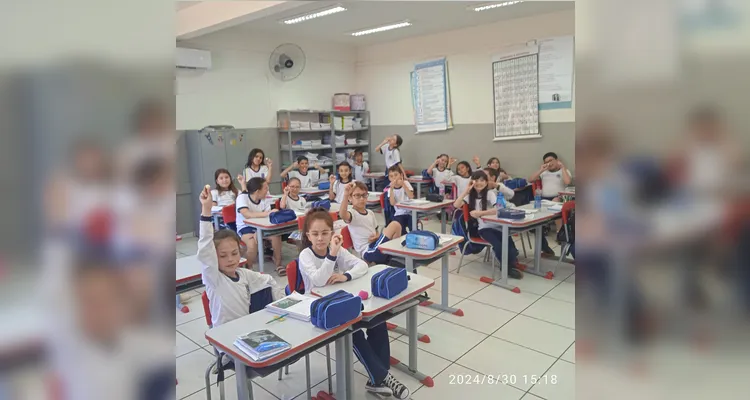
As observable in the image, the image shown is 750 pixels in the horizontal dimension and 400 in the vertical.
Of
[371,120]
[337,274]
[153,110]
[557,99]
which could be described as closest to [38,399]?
[153,110]

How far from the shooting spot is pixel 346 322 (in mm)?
1993

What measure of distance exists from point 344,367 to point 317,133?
6.41 m

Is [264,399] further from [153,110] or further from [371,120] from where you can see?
[371,120]

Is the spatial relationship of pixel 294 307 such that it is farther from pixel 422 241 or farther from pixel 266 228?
pixel 266 228

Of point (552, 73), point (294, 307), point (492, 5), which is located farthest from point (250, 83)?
point (294, 307)

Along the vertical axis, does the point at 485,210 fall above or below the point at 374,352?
above

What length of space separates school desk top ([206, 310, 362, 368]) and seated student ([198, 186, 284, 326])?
0.34m

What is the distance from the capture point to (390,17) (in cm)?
638

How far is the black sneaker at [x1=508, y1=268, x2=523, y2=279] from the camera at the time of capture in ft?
14.2

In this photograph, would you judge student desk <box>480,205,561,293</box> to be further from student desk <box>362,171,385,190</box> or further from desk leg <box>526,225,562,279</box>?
student desk <box>362,171,385,190</box>

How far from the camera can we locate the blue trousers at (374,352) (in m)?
2.47

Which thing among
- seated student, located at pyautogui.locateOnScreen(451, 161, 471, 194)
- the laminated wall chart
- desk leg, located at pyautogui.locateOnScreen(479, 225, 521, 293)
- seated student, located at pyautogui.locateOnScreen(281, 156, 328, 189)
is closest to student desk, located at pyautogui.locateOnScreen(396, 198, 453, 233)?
desk leg, located at pyautogui.locateOnScreen(479, 225, 521, 293)

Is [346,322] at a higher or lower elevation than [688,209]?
lower

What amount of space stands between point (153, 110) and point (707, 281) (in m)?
0.41
